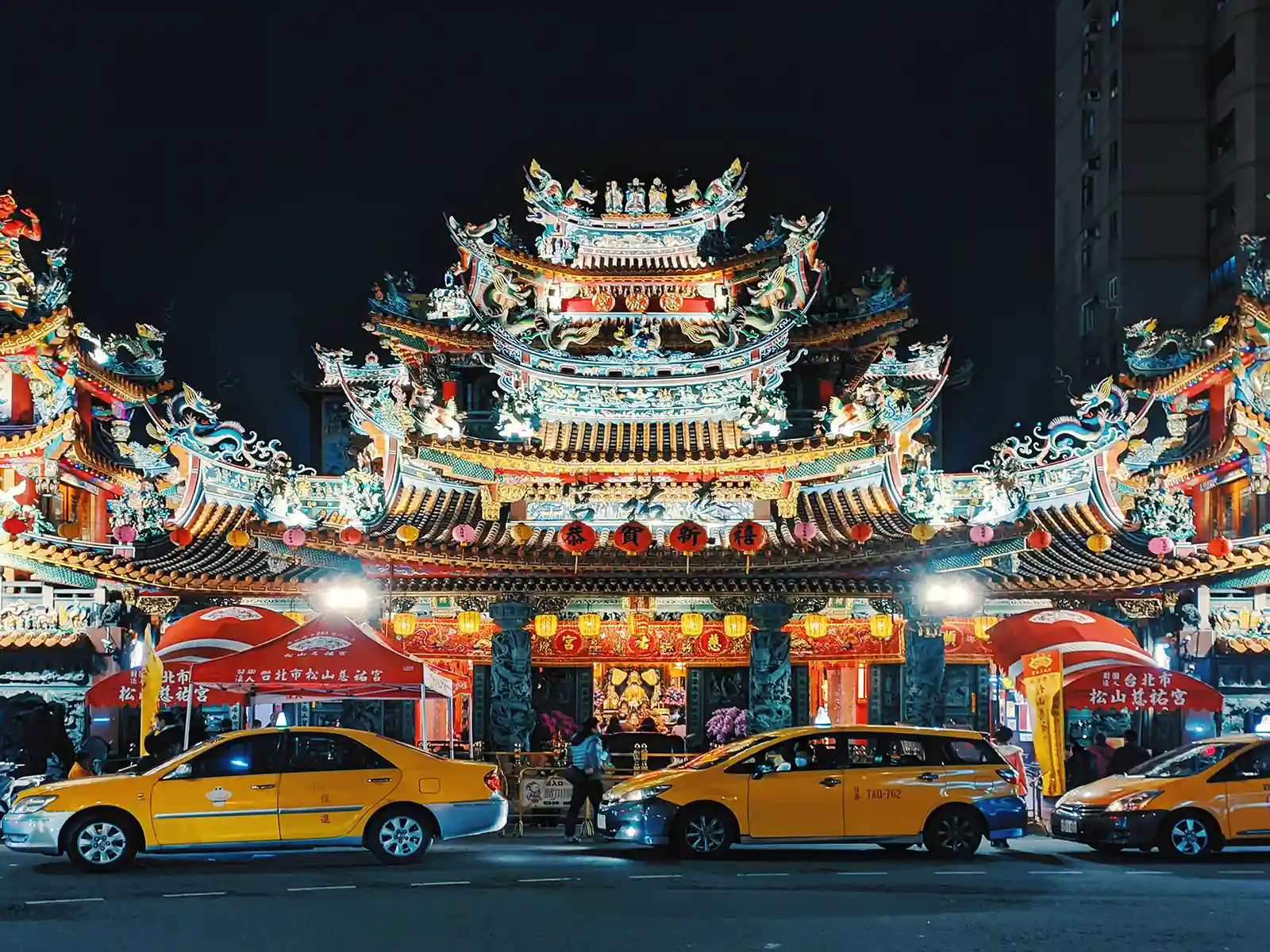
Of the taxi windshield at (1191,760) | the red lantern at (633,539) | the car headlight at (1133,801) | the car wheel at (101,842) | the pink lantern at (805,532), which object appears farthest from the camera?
the pink lantern at (805,532)

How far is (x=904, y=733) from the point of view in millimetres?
17156

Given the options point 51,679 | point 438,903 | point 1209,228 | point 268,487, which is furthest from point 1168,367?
point 438,903

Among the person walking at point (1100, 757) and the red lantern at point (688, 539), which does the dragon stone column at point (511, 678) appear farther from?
the person walking at point (1100, 757)

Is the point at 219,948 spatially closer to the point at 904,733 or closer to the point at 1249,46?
the point at 904,733

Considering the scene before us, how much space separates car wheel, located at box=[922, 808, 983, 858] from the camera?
16.9 metres

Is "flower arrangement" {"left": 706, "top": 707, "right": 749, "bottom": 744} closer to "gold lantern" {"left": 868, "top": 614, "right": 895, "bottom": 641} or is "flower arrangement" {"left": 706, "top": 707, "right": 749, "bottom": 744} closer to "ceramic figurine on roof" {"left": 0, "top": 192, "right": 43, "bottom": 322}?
"gold lantern" {"left": 868, "top": 614, "right": 895, "bottom": 641}

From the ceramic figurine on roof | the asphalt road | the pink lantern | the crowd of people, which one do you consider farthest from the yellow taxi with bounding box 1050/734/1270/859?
the ceramic figurine on roof

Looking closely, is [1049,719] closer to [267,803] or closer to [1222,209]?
[267,803]

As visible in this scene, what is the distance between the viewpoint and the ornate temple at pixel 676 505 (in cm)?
2598

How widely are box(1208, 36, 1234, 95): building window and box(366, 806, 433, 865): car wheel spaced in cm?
4114

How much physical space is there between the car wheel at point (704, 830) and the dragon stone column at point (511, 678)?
30.3ft

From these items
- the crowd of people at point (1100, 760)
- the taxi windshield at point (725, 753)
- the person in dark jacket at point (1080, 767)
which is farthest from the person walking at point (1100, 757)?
the taxi windshield at point (725, 753)

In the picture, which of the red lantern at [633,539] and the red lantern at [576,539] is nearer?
the red lantern at [576,539]

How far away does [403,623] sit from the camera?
27688 millimetres
